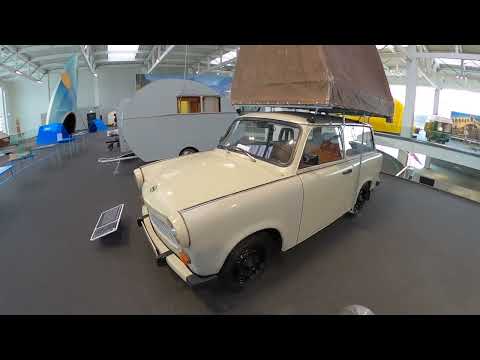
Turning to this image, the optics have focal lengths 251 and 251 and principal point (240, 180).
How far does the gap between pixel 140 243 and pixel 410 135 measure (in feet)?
29.9

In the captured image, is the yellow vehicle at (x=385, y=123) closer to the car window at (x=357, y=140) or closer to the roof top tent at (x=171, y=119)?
the car window at (x=357, y=140)

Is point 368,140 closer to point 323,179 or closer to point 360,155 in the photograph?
point 360,155

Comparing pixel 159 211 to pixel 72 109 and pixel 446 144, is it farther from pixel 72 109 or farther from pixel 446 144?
pixel 72 109

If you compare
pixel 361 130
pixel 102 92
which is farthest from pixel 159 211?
pixel 102 92

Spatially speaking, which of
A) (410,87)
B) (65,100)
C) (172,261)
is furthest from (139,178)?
(410,87)

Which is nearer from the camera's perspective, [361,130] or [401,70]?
[361,130]

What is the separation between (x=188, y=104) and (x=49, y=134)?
5.70 meters

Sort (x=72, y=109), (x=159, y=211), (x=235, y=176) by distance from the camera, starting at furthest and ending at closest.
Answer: (x=72, y=109) → (x=235, y=176) → (x=159, y=211)

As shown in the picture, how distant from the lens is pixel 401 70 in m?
21.9

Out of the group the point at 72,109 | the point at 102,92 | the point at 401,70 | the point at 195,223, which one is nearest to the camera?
the point at 195,223

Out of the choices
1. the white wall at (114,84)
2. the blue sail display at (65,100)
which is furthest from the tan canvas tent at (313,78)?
the white wall at (114,84)

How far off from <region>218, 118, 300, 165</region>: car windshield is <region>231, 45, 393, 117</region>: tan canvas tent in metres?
0.37
